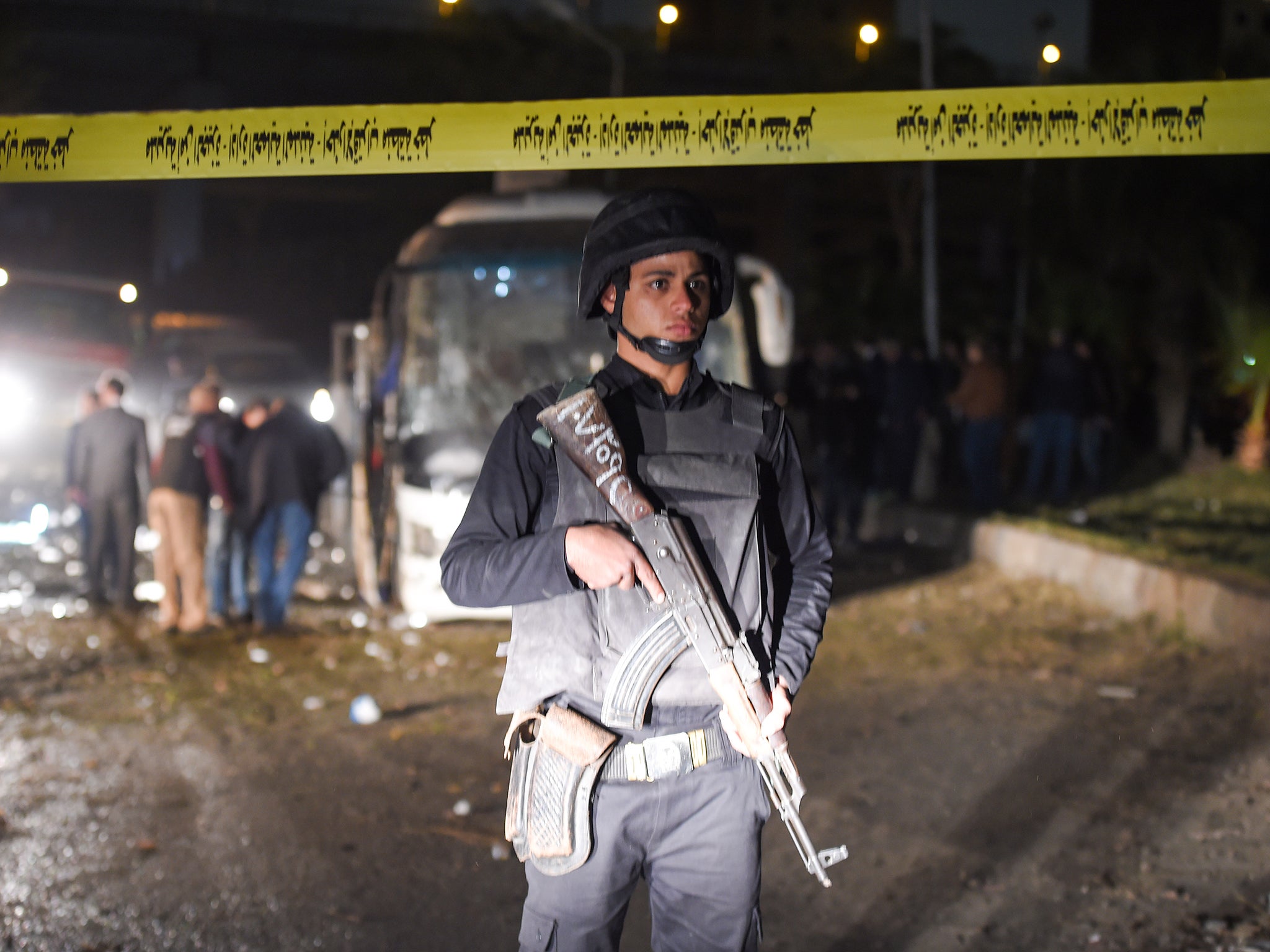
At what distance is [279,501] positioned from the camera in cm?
972

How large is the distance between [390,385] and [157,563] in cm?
207

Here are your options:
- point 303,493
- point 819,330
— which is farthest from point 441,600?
point 819,330

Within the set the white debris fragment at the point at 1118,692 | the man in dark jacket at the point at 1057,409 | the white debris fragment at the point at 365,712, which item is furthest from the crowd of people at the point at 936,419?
the white debris fragment at the point at 365,712

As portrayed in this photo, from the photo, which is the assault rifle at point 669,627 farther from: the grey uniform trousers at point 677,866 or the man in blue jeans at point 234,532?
the man in blue jeans at point 234,532

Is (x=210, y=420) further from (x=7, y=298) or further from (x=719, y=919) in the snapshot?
(x=7, y=298)

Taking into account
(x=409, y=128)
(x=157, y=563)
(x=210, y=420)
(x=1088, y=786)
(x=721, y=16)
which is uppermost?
(x=721, y=16)

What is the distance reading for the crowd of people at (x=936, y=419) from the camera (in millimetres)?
13695

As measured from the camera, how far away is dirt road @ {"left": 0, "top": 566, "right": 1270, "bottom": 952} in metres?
4.51

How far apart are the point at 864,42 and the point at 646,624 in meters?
7.93

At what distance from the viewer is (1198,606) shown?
8.68 metres

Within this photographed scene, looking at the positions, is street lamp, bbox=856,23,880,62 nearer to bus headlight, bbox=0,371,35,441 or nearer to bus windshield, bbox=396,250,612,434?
bus windshield, bbox=396,250,612,434

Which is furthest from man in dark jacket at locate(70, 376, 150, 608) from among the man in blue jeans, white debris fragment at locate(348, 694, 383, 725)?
white debris fragment at locate(348, 694, 383, 725)

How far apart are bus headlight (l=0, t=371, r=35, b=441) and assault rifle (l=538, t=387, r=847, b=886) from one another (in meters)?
17.0

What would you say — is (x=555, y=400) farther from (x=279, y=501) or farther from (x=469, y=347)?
(x=279, y=501)
